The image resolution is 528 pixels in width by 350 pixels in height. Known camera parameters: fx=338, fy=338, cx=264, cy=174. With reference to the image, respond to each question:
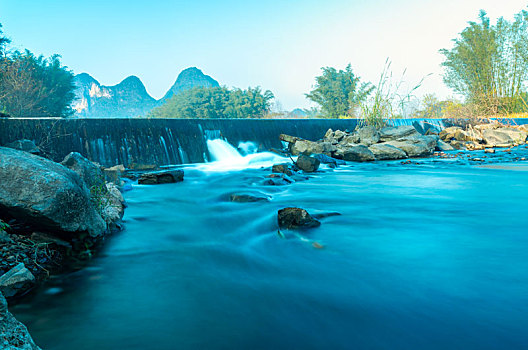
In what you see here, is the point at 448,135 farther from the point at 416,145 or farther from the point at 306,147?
the point at 306,147

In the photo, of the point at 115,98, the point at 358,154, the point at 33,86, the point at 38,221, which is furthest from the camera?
the point at 115,98

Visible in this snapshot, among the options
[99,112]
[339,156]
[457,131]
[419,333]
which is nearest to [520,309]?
[419,333]

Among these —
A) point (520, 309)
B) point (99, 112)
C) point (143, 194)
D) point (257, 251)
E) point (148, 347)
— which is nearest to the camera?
point (148, 347)

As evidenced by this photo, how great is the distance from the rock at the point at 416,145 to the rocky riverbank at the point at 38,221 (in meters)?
10.1

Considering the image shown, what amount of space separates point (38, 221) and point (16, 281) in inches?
21.5

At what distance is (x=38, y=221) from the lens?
7.90 ft

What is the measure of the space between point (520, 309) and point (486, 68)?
25740 millimetres

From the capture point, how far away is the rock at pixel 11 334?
110cm

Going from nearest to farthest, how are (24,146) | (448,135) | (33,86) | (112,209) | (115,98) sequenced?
(112,209) < (24,146) < (448,135) < (33,86) < (115,98)

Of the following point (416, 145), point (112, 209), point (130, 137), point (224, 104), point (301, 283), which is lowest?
point (301, 283)

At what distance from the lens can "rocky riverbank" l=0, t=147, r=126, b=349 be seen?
222cm

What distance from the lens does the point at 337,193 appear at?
17.8ft

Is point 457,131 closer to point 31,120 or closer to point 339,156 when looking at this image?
point 339,156

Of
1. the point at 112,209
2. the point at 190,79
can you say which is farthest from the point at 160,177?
the point at 190,79
